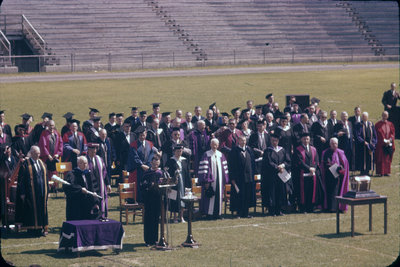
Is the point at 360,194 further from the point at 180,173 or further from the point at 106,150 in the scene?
the point at 106,150

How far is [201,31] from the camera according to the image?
52.4 metres

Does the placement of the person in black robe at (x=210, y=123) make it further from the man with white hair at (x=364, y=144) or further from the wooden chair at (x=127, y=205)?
the man with white hair at (x=364, y=144)

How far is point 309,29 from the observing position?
57.4 m

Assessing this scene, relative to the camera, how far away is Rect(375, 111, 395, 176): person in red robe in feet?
80.1

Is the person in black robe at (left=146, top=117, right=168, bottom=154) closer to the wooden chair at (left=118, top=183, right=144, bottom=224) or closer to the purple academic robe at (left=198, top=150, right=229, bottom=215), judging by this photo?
the wooden chair at (left=118, top=183, right=144, bottom=224)

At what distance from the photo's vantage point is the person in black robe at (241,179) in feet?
62.0

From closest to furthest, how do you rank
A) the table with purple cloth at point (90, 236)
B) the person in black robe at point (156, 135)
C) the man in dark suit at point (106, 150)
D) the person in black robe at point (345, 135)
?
the table with purple cloth at point (90, 236)
the man in dark suit at point (106, 150)
the person in black robe at point (156, 135)
the person in black robe at point (345, 135)

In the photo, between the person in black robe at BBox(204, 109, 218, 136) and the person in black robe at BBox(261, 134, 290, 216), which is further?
the person in black robe at BBox(204, 109, 218, 136)

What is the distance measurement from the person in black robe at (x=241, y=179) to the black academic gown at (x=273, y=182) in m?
0.31

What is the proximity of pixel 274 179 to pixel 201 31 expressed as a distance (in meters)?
34.1

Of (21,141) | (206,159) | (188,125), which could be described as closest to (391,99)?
(188,125)

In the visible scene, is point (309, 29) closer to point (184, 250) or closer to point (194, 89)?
point (194, 89)

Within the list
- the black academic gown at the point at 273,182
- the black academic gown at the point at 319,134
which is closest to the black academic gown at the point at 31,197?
the black academic gown at the point at 273,182

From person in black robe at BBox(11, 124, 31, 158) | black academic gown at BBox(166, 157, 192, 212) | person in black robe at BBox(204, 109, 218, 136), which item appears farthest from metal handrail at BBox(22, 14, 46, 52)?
black academic gown at BBox(166, 157, 192, 212)
